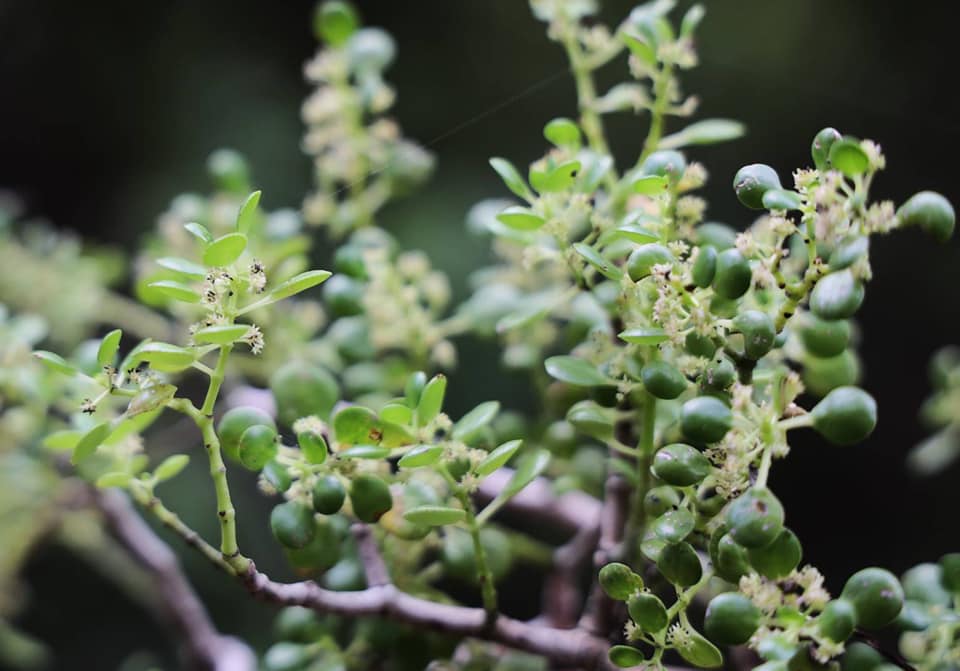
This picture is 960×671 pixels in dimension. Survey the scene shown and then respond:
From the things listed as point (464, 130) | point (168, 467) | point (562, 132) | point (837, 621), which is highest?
point (464, 130)

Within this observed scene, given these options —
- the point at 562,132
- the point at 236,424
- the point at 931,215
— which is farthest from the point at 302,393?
the point at 931,215

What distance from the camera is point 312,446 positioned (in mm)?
355

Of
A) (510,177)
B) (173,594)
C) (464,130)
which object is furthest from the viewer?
(464,130)

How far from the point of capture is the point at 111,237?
3.66ft

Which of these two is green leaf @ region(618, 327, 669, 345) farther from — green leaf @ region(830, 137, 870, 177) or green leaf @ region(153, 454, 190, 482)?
green leaf @ region(153, 454, 190, 482)

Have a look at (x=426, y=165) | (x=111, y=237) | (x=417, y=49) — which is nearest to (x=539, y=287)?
(x=426, y=165)

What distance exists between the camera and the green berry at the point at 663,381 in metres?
0.33

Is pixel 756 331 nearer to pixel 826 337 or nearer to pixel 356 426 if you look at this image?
pixel 826 337

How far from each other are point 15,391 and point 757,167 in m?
0.43

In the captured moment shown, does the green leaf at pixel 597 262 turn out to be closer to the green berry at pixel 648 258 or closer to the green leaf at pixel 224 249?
the green berry at pixel 648 258

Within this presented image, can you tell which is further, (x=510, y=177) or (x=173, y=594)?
(x=173, y=594)

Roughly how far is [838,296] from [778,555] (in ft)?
0.28

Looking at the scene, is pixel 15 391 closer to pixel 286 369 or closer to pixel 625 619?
pixel 286 369

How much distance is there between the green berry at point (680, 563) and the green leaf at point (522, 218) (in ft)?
0.43
